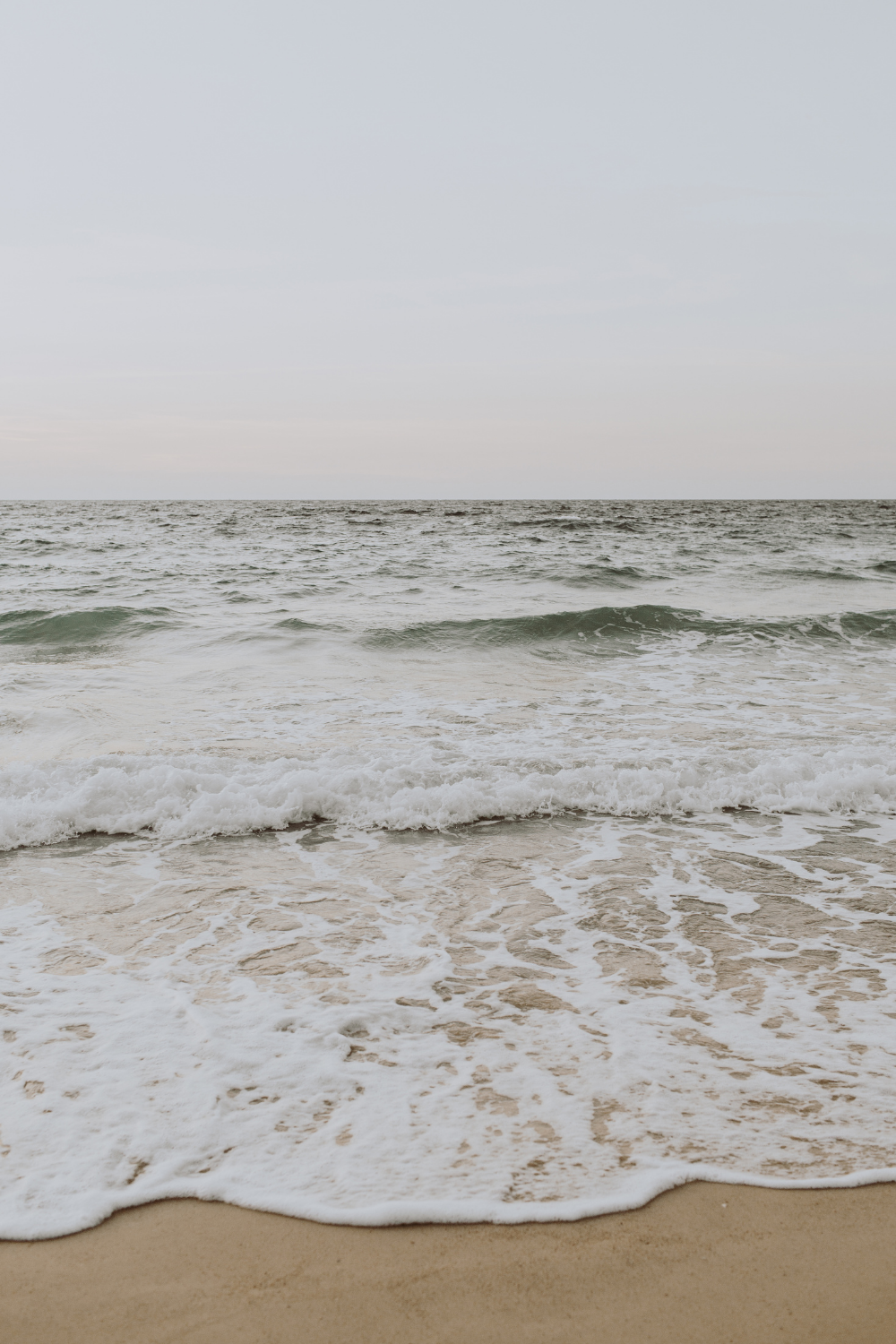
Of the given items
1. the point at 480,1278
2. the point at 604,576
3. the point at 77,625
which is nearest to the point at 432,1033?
the point at 480,1278

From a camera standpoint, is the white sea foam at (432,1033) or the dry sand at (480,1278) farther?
the white sea foam at (432,1033)

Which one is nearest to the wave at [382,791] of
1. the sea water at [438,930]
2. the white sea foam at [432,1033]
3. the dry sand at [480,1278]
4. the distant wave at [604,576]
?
the sea water at [438,930]

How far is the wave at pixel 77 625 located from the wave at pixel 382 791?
6382 millimetres

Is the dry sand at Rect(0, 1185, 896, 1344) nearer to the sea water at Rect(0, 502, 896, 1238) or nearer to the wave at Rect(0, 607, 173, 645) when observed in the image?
the sea water at Rect(0, 502, 896, 1238)

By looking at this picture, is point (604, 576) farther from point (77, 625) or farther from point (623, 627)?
point (77, 625)

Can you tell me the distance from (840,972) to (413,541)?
988 inches

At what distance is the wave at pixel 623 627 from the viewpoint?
11.6 metres

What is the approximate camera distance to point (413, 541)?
27609 mm

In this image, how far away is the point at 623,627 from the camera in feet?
41.0

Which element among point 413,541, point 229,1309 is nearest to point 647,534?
point 413,541

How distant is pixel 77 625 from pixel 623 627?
27.0ft

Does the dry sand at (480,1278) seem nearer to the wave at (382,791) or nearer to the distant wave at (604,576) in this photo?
the wave at (382,791)

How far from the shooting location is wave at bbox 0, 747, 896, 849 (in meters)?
5.06
